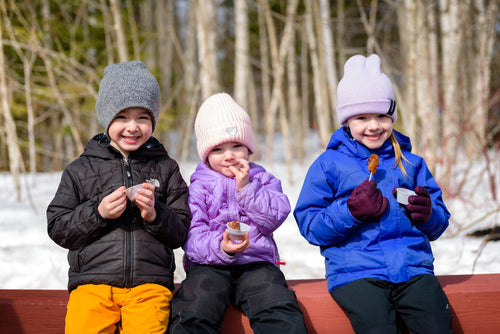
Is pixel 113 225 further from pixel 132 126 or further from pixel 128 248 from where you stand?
pixel 132 126

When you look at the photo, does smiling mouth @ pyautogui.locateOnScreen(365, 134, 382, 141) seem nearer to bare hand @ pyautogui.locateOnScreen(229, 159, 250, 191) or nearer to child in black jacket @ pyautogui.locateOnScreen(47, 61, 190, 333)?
bare hand @ pyautogui.locateOnScreen(229, 159, 250, 191)

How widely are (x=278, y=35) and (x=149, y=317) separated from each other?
667 inches

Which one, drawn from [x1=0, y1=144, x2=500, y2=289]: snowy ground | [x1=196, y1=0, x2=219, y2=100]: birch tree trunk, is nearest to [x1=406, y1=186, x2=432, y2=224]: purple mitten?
[x1=0, y1=144, x2=500, y2=289]: snowy ground

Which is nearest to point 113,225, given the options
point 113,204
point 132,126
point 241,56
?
point 113,204

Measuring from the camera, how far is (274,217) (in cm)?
235

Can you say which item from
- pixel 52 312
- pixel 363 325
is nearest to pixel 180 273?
pixel 52 312

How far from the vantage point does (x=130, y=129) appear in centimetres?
236

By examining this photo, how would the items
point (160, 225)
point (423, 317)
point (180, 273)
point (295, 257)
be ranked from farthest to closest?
point (295, 257) → point (180, 273) → point (160, 225) → point (423, 317)

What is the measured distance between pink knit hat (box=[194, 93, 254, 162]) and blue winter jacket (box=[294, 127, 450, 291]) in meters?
0.45

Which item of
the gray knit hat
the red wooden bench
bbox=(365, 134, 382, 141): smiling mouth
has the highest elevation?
the gray knit hat

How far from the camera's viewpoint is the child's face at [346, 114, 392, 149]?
242cm

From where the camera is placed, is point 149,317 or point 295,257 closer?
point 149,317

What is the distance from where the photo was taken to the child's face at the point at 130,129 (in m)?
Result: 2.38

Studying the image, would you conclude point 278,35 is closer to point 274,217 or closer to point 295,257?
point 295,257
